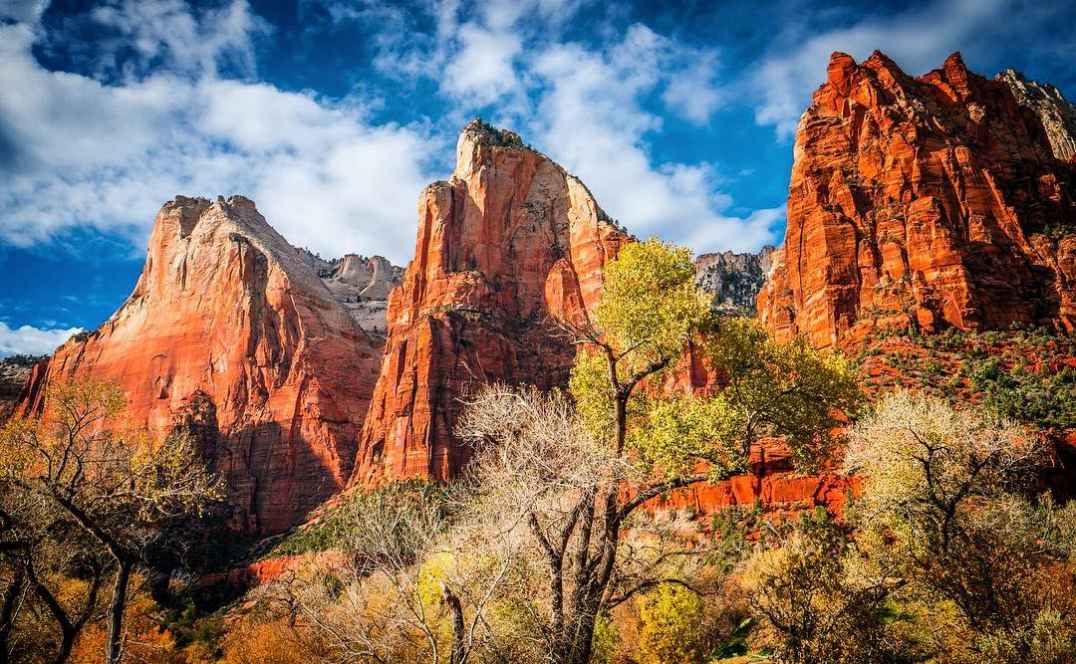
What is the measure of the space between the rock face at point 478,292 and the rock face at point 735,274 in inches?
2023

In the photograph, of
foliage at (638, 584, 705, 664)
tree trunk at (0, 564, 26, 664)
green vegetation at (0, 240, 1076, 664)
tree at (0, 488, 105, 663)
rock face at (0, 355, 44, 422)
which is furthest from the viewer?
rock face at (0, 355, 44, 422)

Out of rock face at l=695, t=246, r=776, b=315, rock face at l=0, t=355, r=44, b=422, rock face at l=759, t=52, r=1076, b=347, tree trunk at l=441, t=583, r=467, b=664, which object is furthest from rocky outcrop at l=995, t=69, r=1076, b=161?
rock face at l=0, t=355, r=44, b=422

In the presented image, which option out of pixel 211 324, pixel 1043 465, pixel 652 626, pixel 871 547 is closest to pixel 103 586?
pixel 652 626

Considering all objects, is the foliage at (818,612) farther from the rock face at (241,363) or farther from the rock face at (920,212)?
the rock face at (241,363)

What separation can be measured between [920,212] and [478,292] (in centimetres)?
5679

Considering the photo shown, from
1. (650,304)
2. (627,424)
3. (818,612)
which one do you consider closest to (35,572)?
(627,424)

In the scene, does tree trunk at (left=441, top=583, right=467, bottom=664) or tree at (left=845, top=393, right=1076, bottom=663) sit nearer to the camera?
tree trunk at (left=441, top=583, right=467, bottom=664)

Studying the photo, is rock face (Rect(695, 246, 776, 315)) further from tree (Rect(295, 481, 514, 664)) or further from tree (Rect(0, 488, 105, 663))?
tree (Rect(295, 481, 514, 664))

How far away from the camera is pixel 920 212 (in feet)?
206

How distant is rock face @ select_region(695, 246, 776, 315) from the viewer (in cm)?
15225

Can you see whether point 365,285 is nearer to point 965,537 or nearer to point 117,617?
point 117,617

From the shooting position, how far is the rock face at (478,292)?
79688mm

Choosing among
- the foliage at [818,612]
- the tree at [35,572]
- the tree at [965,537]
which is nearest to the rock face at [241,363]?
the tree at [35,572]

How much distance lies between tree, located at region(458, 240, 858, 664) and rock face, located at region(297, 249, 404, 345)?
12378cm
